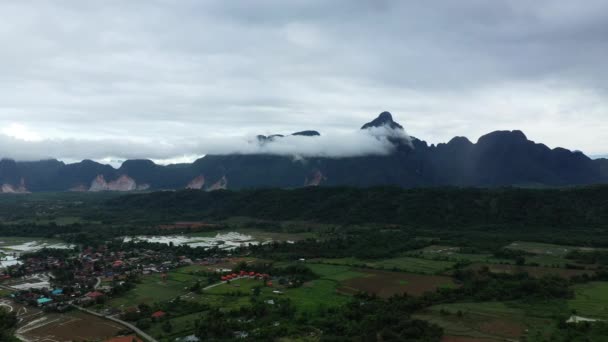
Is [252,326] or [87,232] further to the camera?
[87,232]

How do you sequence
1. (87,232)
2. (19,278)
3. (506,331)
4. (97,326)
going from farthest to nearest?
(87,232), (19,278), (97,326), (506,331)

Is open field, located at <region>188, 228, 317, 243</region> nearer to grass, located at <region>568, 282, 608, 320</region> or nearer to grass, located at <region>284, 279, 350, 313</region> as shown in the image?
grass, located at <region>284, 279, 350, 313</region>

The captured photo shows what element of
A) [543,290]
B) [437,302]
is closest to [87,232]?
[437,302]

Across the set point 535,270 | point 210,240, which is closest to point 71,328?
point 210,240

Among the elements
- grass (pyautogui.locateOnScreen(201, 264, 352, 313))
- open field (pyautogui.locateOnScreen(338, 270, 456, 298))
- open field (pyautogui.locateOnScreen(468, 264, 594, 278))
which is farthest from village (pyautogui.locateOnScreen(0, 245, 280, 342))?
open field (pyautogui.locateOnScreen(468, 264, 594, 278))

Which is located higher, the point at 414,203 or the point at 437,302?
the point at 414,203

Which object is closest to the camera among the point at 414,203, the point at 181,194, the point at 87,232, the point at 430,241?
the point at 430,241

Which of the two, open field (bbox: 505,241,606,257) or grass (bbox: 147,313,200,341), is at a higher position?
open field (bbox: 505,241,606,257)

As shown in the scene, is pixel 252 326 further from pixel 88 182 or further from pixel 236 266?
pixel 88 182
